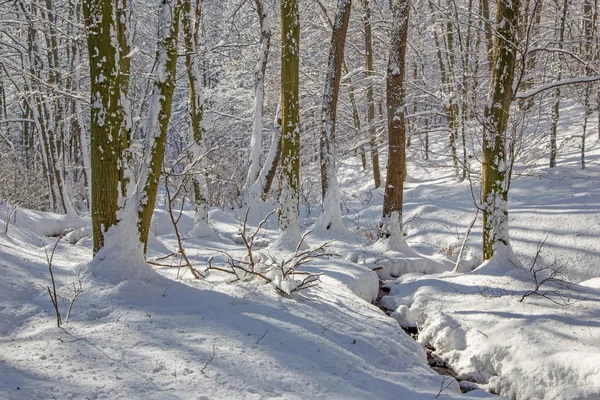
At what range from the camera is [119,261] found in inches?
166

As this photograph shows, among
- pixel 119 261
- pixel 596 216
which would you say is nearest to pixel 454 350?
pixel 119 261

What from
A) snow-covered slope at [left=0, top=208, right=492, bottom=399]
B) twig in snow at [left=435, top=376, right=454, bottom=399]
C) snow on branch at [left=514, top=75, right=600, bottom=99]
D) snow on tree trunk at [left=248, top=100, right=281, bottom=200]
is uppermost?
snow on branch at [left=514, top=75, right=600, bottom=99]

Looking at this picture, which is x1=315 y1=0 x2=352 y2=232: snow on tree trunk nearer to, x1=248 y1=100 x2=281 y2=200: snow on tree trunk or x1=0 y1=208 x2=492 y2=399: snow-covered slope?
x1=248 y1=100 x2=281 y2=200: snow on tree trunk

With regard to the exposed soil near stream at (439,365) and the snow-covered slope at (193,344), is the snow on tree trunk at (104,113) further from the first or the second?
the exposed soil near stream at (439,365)

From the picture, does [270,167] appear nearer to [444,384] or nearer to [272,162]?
[272,162]

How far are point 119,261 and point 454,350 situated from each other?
3643 millimetres

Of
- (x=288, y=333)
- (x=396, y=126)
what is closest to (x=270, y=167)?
(x=396, y=126)

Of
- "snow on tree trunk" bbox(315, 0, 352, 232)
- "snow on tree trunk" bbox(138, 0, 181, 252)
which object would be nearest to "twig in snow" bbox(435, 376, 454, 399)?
"snow on tree trunk" bbox(138, 0, 181, 252)

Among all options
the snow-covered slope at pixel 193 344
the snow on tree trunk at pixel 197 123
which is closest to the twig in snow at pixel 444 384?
the snow-covered slope at pixel 193 344

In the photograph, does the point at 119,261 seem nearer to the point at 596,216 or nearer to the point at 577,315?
the point at 577,315

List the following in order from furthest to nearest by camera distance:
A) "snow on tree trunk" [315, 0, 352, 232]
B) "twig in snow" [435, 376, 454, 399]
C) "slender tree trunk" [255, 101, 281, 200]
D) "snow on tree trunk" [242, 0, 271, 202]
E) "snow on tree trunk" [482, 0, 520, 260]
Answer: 1. "snow on tree trunk" [242, 0, 271, 202]
2. "slender tree trunk" [255, 101, 281, 200]
3. "snow on tree trunk" [315, 0, 352, 232]
4. "snow on tree trunk" [482, 0, 520, 260]
5. "twig in snow" [435, 376, 454, 399]

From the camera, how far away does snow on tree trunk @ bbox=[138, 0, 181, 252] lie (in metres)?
4.37

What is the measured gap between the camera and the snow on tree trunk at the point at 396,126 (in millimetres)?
8211

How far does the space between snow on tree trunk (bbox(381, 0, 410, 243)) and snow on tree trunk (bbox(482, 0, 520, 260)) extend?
2033mm
